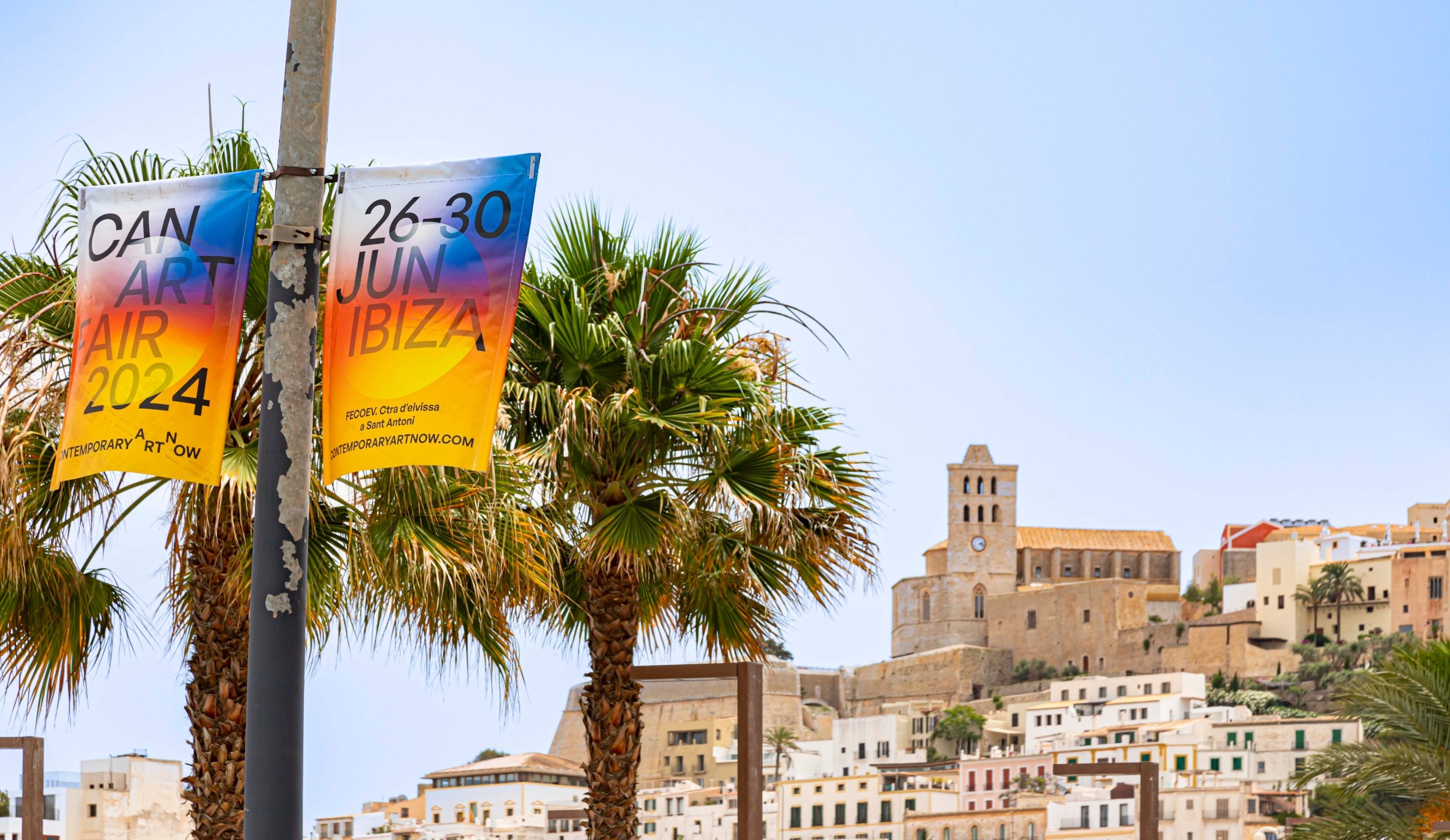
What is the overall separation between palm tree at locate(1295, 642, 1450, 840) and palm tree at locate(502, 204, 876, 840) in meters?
6.62

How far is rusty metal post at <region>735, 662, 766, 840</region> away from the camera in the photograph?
29.9 ft

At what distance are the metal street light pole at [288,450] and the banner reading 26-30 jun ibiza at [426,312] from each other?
11 centimetres

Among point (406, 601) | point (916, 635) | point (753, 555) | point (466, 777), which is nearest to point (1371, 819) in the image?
point (753, 555)

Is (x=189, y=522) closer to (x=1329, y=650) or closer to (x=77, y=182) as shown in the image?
(x=77, y=182)

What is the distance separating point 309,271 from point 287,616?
986mm

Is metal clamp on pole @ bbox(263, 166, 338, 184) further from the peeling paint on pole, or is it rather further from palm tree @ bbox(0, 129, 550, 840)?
palm tree @ bbox(0, 129, 550, 840)

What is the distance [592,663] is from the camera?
33.0ft

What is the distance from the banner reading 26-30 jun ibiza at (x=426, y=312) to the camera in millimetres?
4875

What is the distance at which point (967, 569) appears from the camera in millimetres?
113375

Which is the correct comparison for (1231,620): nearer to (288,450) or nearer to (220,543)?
(220,543)

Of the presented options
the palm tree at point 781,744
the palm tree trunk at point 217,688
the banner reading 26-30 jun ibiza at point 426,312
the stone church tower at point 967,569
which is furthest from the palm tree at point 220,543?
the stone church tower at point 967,569

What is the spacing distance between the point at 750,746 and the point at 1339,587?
298 ft

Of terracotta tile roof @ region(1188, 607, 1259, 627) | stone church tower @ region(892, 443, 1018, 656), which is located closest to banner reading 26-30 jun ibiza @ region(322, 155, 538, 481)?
terracotta tile roof @ region(1188, 607, 1259, 627)

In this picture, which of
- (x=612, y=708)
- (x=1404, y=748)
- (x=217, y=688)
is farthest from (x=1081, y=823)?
(x=217, y=688)
